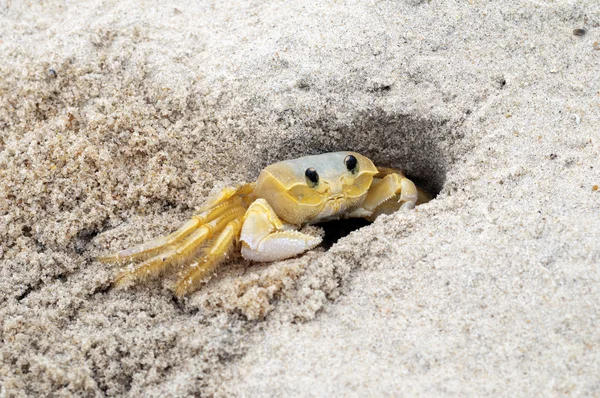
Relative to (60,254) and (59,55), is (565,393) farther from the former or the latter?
(59,55)

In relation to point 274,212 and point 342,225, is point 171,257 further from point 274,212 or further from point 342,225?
point 342,225

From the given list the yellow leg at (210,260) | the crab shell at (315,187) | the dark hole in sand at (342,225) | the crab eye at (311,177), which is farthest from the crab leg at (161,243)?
the dark hole in sand at (342,225)

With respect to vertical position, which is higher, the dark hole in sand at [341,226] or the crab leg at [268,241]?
the crab leg at [268,241]

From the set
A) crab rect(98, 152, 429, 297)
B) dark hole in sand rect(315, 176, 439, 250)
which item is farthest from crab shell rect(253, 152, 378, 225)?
dark hole in sand rect(315, 176, 439, 250)

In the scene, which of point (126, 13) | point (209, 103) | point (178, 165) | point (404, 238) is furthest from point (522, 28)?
point (126, 13)

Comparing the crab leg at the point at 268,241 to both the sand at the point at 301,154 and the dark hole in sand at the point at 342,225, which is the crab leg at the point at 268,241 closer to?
the sand at the point at 301,154
